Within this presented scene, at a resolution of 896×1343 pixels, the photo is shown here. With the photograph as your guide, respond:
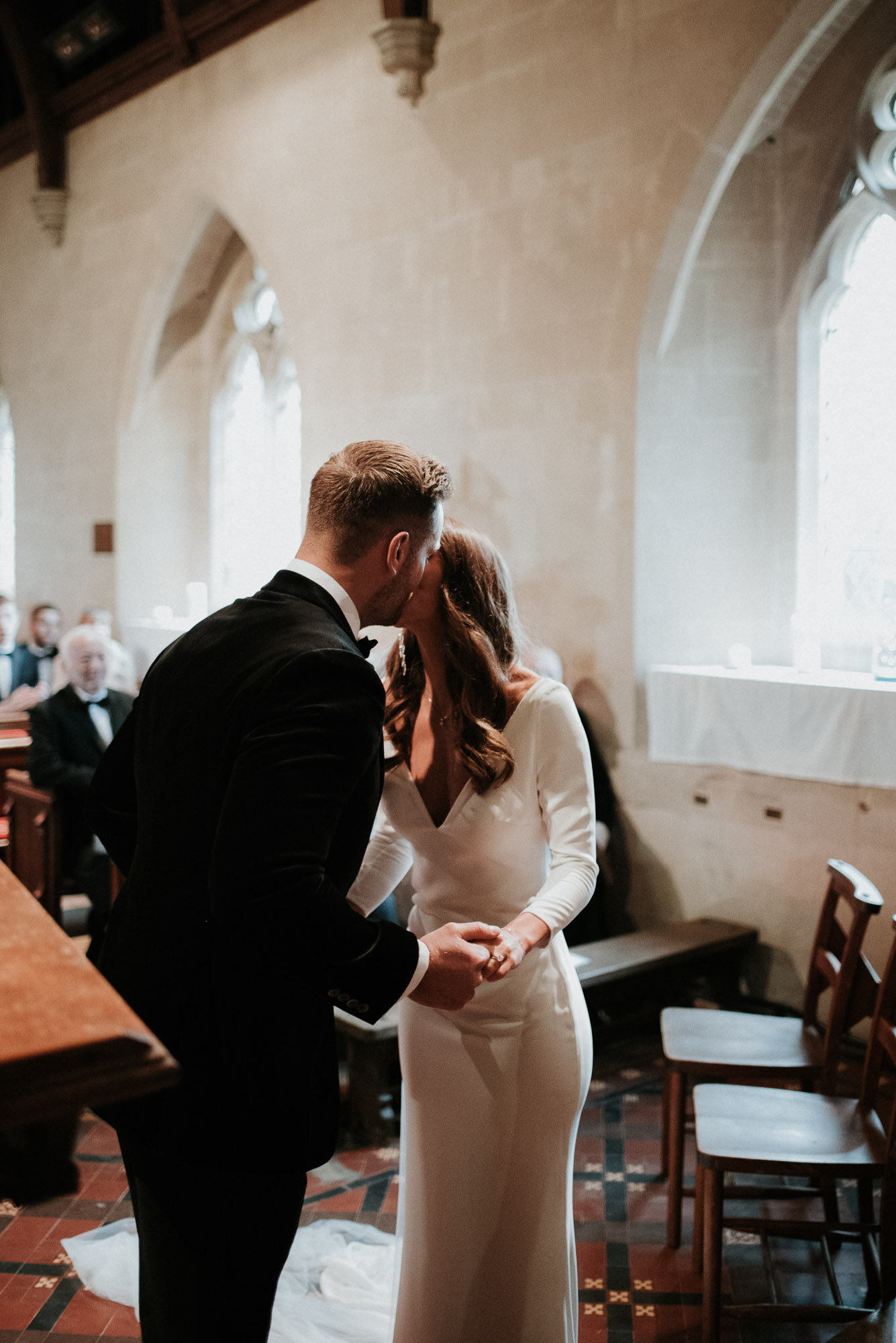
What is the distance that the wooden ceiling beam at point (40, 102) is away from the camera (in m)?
8.83

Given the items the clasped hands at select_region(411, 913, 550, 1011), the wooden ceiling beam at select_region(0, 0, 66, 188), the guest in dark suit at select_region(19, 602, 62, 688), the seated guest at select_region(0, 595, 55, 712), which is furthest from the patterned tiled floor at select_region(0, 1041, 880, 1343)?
the wooden ceiling beam at select_region(0, 0, 66, 188)

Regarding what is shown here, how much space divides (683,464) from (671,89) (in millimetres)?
1521

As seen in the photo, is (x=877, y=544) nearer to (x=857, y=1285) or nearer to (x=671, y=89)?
(x=671, y=89)

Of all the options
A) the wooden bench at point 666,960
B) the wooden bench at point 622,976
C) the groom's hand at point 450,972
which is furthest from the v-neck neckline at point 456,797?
the wooden bench at point 666,960

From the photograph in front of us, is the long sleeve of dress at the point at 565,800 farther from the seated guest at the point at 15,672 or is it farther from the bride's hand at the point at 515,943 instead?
the seated guest at the point at 15,672

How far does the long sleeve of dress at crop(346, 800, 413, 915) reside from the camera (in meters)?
2.21

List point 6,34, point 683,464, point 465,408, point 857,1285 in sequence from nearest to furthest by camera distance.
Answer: point 857,1285
point 683,464
point 465,408
point 6,34

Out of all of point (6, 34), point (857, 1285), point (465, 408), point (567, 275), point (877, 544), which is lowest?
point (857, 1285)

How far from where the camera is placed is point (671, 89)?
16.0 ft

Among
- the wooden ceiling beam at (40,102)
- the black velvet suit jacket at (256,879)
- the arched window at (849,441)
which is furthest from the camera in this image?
the wooden ceiling beam at (40,102)

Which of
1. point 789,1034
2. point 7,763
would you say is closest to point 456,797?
point 789,1034

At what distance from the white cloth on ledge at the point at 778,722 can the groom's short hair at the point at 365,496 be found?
2947 millimetres

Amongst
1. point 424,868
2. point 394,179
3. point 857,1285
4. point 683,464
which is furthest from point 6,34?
point 857,1285

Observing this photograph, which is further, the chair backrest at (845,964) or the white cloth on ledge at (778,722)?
the white cloth on ledge at (778,722)
